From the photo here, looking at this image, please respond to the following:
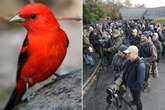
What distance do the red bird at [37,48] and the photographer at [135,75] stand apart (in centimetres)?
55

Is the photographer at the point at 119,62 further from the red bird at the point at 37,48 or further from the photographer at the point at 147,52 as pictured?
the red bird at the point at 37,48

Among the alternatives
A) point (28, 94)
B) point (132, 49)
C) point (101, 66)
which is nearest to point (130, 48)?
point (132, 49)

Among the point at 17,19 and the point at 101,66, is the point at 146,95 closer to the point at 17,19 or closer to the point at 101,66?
the point at 101,66

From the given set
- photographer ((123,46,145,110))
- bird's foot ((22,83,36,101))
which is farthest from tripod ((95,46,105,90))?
bird's foot ((22,83,36,101))

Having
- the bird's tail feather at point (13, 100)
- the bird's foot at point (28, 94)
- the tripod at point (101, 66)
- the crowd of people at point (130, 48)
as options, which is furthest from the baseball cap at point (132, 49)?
the bird's tail feather at point (13, 100)

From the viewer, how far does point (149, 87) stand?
11.0 feet

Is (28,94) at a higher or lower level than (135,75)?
lower

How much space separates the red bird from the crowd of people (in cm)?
23

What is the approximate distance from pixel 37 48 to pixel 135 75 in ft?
2.73

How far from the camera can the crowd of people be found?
3307 millimetres

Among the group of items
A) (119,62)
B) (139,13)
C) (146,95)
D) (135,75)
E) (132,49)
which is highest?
(139,13)

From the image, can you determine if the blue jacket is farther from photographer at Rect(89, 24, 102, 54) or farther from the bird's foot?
the bird's foot

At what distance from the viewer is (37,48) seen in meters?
3.14

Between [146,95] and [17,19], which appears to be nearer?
[17,19]
